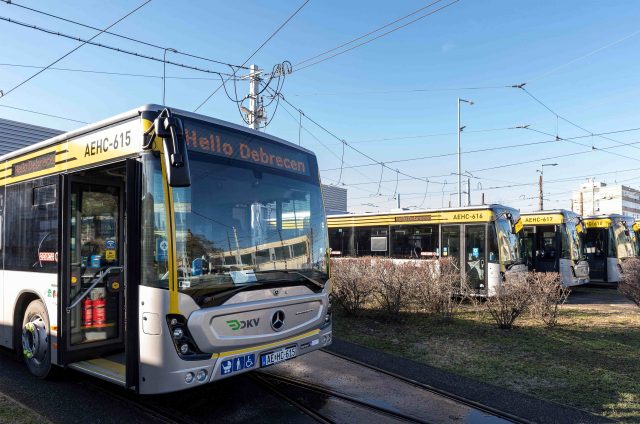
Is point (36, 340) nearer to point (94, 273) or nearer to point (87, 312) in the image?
point (87, 312)

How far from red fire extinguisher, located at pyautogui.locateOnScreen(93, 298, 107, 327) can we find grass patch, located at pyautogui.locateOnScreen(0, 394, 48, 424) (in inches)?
47.9

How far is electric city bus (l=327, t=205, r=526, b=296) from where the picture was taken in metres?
14.2

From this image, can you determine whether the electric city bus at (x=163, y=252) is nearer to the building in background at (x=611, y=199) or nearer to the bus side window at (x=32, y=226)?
the bus side window at (x=32, y=226)

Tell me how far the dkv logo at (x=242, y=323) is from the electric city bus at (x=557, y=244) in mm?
15719

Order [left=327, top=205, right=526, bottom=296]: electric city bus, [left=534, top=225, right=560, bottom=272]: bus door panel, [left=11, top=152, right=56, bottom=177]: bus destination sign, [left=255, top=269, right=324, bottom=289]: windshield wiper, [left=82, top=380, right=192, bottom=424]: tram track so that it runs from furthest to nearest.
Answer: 1. [left=534, top=225, right=560, bottom=272]: bus door panel
2. [left=327, top=205, right=526, bottom=296]: electric city bus
3. [left=11, top=152, right=56, bottom=177]: bus destination sign
4. [left=255, top=269, right=324, bottom=289]: windshield wiper
5. [left=82, top=380, right=192, bottom=424]: tram track

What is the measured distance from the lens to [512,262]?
47.0 ft

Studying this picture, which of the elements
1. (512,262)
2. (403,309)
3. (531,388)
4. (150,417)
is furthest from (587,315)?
(150,417)

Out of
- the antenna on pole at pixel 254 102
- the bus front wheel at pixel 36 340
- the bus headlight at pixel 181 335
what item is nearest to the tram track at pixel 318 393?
the bus headlight at pixel 181 335

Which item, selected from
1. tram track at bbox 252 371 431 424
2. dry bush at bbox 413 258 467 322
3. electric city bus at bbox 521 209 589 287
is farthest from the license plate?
electric city bus at bbox 521 209 589 287

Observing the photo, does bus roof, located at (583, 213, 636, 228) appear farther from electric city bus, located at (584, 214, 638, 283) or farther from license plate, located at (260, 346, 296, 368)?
license plate, located at (260, 346, 296, 368)

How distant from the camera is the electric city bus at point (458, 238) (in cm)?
1416

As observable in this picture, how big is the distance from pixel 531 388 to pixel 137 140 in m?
5.72

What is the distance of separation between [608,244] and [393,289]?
1571 cm

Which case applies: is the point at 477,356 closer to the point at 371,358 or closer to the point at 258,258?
the point at 371,358
